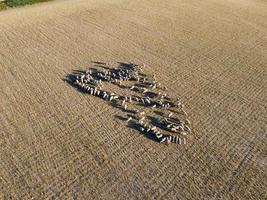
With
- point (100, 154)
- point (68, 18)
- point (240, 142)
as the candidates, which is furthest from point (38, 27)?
point (240, 142)

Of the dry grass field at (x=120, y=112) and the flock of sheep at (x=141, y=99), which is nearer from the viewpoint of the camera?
the dry grass field at (x=120, y=112)

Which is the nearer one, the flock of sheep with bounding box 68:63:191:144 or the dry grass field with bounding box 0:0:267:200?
the dry grass field with bounding box 0:0:267:200

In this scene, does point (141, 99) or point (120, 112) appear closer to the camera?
point (120, 112)

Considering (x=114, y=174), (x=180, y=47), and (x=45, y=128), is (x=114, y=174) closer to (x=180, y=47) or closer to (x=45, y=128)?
(x=45, y=128)
